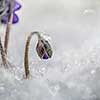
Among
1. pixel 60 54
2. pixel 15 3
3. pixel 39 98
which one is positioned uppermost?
pixel 15 3

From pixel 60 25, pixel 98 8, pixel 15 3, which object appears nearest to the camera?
pixel 15 3

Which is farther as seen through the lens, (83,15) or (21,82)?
(83,15)

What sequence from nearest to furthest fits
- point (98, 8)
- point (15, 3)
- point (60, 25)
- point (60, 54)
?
1. point (15, 3)
2. point (60, 54)
3. point (60, 25)
4. point (98, 8)

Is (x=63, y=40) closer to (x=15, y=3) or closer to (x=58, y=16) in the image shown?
(x=58, y=16)

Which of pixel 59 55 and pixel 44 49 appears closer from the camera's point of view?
pixel 44 49

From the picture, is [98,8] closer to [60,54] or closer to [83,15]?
[83,15]

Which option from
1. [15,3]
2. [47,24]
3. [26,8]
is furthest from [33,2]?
[15,3]

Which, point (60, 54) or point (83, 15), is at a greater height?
point (83, 15)
